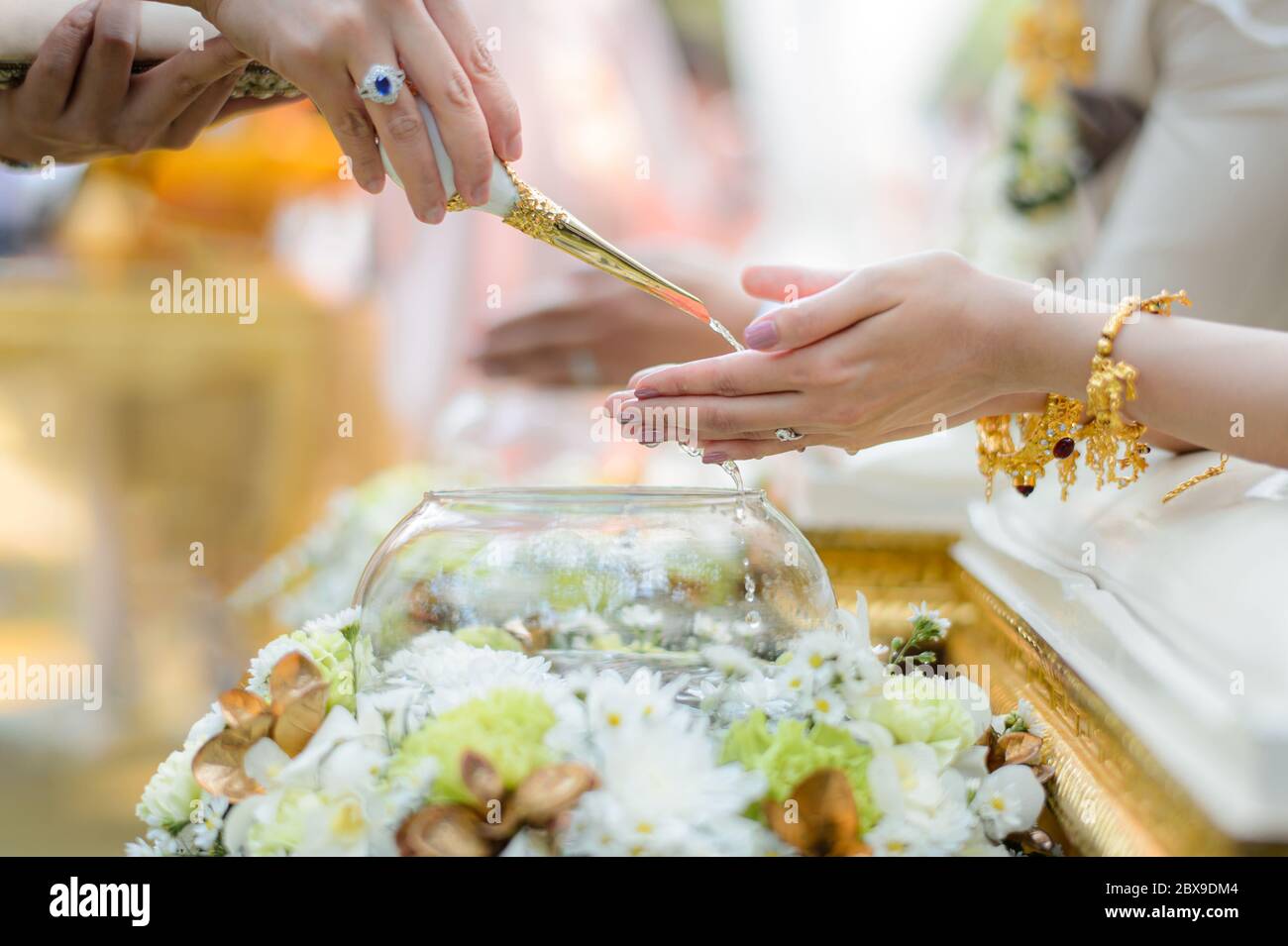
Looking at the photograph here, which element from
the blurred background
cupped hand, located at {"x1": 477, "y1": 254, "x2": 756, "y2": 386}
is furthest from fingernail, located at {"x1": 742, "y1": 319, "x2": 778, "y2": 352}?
the blurred background

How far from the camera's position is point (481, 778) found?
57 cm

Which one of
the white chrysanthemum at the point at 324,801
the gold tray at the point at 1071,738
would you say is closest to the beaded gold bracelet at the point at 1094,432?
the gold tray at the point at 1071,738

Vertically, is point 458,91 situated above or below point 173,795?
above

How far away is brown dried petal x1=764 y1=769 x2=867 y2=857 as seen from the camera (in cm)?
58

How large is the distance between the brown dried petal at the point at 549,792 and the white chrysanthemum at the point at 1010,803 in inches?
9.0

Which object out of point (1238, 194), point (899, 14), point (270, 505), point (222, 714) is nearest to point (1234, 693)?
point (222, 714)

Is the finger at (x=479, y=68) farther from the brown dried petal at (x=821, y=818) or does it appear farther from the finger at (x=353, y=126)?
the brown dried petal at (x=821, y=818)

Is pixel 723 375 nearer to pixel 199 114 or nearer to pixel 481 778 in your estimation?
pixel 481 778

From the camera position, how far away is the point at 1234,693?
1.79 feet

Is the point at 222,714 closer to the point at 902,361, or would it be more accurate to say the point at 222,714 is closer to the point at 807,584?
the point at 807,584

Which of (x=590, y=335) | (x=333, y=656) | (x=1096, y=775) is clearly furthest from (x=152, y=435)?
(x=1096, y=775)

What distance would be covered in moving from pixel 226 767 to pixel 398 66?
44cm

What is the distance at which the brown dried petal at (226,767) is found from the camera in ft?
2.13

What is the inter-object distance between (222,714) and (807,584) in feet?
1.25
